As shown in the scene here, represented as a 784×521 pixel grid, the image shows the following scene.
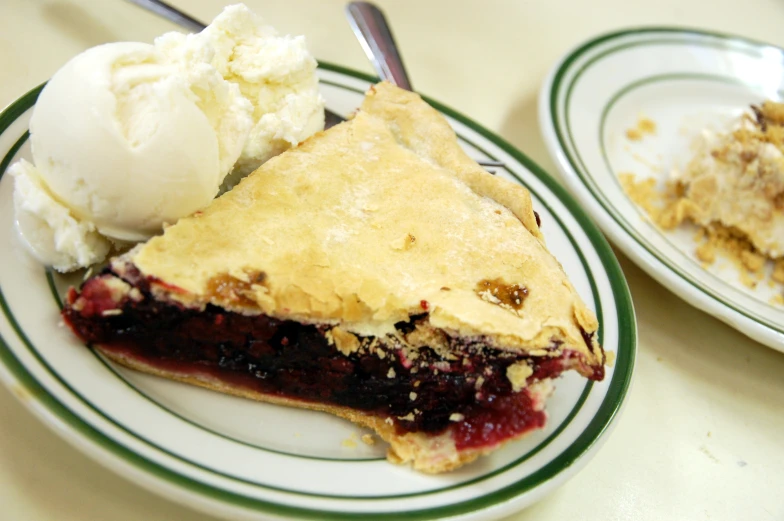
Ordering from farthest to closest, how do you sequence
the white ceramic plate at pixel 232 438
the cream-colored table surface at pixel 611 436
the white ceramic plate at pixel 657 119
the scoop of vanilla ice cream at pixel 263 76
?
the white ceramic plate at pixel 657 119
the scoop of vanilla ice cream at pixel 263 76
the cream-colored table surface at pixel 611 436
the white ceramic plate at pixel 232 438

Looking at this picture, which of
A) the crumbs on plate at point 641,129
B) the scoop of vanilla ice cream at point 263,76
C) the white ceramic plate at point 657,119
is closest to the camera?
the scoop of vanilla ice cream at point 263,76

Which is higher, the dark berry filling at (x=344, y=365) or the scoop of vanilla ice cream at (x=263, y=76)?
the scoop of vanilla ice cream at (x=263, y=76)

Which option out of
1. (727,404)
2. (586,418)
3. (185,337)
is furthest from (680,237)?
(185,337)

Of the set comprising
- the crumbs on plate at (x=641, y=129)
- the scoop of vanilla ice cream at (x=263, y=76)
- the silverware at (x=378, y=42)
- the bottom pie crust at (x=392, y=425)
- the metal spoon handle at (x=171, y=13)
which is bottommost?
the crumbs on plate at (x=641, y=129)

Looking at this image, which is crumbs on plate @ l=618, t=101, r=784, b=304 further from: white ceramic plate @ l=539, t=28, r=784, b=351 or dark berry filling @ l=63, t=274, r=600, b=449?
dark berry filling @ l=63, t=274, r=600, b=449

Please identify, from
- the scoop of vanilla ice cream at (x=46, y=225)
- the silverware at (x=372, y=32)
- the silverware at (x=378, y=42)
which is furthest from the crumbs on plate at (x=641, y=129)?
the scoop of vanilla ice cream at (x=46, y=225)

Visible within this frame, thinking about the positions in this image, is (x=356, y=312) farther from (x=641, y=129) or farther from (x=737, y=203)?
(x=641, y=129)

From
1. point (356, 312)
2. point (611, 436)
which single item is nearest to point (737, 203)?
point (611, 436)

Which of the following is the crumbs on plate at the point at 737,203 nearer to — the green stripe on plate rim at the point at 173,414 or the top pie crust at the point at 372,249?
the top pie crust at the point at 372,249
